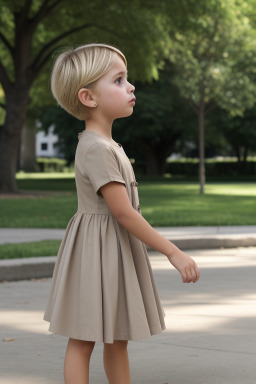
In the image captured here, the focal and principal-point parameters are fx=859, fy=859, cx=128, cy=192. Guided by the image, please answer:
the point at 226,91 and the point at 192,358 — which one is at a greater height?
the point at 226,91

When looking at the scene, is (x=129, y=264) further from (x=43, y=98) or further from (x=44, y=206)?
(x=43, y=98)

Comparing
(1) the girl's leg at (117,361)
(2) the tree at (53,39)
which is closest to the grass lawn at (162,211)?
(2) the tree at (53,39)

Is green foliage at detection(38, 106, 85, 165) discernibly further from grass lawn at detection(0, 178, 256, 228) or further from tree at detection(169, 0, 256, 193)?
grass lawn at detection(0, 178, 256, 228)

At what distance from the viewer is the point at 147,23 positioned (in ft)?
92.1

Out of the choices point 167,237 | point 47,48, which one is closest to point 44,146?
point 47,48

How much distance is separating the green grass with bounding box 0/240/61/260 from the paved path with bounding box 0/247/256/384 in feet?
3.57

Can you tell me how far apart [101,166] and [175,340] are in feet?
8.55

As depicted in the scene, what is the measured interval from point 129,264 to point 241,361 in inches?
74.6

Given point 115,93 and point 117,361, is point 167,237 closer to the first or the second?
point 117,361

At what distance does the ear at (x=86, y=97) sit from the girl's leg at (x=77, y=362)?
982 millimetres

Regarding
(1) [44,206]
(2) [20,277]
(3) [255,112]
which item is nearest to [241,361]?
(2) [20,277]

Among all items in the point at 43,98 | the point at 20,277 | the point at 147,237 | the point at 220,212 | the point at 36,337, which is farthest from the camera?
the point at 43,98

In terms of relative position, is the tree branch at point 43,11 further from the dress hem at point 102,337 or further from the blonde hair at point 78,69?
the dress hem at point 102,337

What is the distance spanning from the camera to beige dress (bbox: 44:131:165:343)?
3457 millimetres
